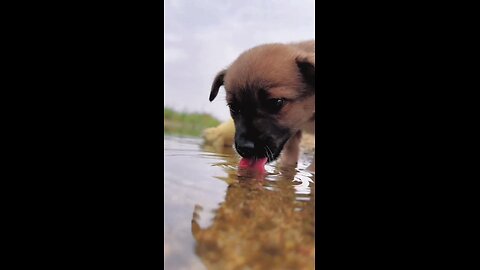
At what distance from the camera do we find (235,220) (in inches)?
58.4

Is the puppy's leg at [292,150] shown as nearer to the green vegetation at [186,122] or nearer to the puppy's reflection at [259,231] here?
the green vegetation at [186,122]

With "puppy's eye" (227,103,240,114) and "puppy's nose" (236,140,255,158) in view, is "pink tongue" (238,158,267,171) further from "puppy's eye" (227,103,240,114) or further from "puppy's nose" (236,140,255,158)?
"puppy's eye" (227,103,240,114)

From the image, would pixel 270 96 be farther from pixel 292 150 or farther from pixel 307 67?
pixel 292 150

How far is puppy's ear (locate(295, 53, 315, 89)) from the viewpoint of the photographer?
6.97ft

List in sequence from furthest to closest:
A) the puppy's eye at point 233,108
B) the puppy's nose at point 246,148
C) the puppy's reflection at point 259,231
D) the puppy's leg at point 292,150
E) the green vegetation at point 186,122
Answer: the puppy's leg at point 292,150, the puppy's eye at point 233,108, the puppy's nose at point 246,148, the green vegetation at point 186,122, the puppy's reflection at point 259,231

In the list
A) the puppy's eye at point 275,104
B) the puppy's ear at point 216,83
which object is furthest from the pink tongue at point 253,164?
the puppy's ear at point 216,83

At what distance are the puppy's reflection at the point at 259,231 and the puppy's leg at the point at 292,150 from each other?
2.25 ft

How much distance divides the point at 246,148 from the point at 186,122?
0.31 meters

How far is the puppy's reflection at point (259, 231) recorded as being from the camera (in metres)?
1.39

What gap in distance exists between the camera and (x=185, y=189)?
169 centimetres

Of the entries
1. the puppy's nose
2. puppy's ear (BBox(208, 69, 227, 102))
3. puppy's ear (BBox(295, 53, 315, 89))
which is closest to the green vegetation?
puppy's ear (BBox(208, 69, 227, 102))

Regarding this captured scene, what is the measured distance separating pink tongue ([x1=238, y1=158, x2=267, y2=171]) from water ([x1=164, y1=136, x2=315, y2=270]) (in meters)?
0.13

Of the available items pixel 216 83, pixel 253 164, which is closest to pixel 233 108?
pixel 216 83
